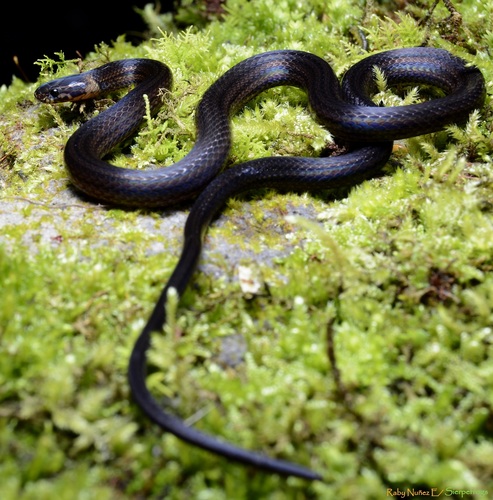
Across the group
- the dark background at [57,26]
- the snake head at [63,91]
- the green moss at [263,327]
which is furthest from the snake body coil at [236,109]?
the dark background at [57,26]

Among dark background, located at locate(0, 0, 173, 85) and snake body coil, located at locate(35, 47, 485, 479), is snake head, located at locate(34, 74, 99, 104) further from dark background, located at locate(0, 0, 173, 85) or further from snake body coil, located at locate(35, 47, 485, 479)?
dark background, located at locate(0, 0, 173, 85)

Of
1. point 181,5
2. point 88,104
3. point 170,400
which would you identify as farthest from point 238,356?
point 181,5

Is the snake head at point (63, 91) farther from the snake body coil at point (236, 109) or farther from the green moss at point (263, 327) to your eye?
the green moss at point (263, 327)

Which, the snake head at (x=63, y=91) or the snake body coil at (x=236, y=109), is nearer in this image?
the snake body coil at (x=236, y=109)

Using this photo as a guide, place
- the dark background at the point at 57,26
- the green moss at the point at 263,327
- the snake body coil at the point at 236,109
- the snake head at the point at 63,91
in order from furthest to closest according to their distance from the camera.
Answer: the dark background at the point at 57,26 → the snake head at the point at 63,91 → the snake body coil at the point at 236,109 → the green moss at the point at 263,327

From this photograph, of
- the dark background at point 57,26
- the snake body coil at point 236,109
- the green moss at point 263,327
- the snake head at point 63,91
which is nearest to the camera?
the green moss at point 263,327

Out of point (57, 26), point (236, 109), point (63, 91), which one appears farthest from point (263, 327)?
point (57, 26)

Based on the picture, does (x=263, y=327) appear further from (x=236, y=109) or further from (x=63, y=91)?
(x=63, y=91)

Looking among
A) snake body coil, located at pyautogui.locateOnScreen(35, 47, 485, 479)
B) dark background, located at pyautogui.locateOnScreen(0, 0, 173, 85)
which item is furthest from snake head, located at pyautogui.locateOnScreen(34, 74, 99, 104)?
dark background, located at pyautogui.locateOnScreen(0, 0, 173, 85)
